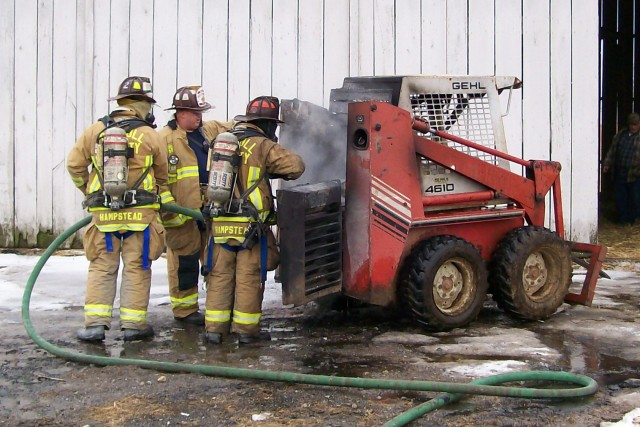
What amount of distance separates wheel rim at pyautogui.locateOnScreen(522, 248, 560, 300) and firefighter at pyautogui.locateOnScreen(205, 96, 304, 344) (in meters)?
1.96

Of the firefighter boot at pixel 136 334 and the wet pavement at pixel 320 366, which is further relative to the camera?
the firefighter boot at pixel 136 334

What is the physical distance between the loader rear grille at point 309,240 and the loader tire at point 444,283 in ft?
1.73

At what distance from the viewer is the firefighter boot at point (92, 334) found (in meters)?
6.47

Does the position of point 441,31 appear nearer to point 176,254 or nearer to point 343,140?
point 343,140

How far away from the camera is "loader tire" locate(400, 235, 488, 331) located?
6.55 m

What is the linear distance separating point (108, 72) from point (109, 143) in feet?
14.3

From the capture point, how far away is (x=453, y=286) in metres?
6.82

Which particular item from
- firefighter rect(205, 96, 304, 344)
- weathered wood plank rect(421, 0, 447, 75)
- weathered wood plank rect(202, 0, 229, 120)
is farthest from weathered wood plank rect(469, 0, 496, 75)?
firefighter rect(205, 96, 304, 344)

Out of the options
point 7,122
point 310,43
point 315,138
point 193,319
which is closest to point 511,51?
point 310,43

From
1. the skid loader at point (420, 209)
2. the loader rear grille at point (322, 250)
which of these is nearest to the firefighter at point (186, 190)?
the skid loader at point (420, 209)

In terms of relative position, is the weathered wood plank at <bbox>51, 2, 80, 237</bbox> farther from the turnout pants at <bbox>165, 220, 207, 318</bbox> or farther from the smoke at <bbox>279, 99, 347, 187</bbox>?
the smoke at <bbox>279, 99, 347, 187</bbox>

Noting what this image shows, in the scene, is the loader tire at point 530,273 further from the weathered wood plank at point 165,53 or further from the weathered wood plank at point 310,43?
the weathered wood plank at point 165,53

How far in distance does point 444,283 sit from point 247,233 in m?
1.45

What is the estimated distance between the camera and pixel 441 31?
35.3ft
